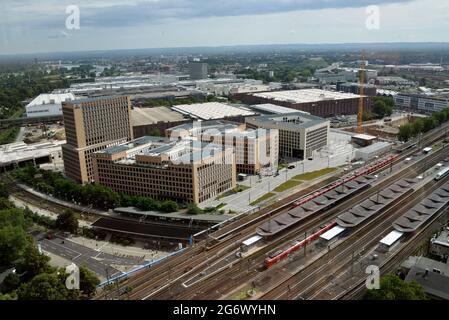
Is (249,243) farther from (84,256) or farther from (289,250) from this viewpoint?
(84,256)

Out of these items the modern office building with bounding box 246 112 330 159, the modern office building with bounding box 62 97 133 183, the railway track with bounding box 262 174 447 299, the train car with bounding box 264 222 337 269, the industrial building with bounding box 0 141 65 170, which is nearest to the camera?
the railway track with bounding box 262 174 447 299

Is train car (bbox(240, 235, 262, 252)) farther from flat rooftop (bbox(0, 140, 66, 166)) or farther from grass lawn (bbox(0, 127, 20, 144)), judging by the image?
grass lawn (bbox(0, 127, 20, 144))

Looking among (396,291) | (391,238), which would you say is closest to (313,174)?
(391,238)

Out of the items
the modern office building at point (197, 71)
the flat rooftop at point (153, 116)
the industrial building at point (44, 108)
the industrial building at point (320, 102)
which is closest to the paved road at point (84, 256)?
the flat rooftop at point (153, 116)

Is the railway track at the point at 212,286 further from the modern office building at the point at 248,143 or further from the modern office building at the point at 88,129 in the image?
the modern office building at the point at 88,129

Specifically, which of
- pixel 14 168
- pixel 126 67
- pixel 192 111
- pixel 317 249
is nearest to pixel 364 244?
pixel 317 249

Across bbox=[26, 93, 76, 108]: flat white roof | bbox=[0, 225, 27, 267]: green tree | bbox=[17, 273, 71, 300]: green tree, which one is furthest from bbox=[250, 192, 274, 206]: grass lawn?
bbox=[26, 93, 76, 108]: flat white roof

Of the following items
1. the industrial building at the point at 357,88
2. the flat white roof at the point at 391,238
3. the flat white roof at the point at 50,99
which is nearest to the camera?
the flat white roof at the point at 391,238
